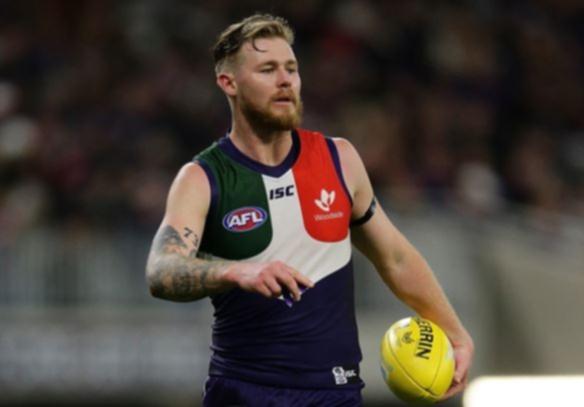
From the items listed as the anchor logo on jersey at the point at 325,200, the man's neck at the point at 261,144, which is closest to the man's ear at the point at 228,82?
the man's neck at the point at 261,144

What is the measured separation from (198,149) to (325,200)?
7475 millimetres

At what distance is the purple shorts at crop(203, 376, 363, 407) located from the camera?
5934mm

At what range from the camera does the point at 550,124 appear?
15.0m

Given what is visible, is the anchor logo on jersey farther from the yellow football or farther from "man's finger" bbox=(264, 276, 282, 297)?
"man's finger" bbox=(264, 276, 282, 297)

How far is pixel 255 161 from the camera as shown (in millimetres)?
6117

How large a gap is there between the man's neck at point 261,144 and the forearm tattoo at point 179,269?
52 centimetres

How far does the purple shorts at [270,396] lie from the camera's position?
19.5 feet

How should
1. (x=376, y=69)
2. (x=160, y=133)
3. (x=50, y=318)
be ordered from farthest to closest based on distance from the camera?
1. (x=376, y=69)
2. (x=160, y=133)
3. (x=50, y=318)

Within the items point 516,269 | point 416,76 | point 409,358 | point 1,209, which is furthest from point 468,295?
point 409,358

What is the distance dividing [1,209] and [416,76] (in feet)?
14.6

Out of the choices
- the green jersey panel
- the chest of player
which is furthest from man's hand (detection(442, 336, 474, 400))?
the green jersey panel

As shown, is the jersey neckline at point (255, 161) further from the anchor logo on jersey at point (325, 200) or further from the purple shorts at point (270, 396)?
the purple shorts at point (270, 396)

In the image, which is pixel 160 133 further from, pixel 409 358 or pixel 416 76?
pixel 409 358

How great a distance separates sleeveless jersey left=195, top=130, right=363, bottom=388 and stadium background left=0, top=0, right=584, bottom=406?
21.5 ft
